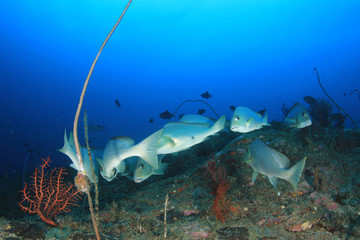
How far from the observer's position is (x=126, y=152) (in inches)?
99.6

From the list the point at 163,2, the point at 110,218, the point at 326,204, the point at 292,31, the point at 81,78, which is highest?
the point at 81,78

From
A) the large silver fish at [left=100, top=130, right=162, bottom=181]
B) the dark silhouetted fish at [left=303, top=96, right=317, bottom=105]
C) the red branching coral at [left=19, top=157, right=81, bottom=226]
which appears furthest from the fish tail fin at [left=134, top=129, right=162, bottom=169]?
the dark silhouetted fish at [left=303, top=96, right=317, bottom=105]

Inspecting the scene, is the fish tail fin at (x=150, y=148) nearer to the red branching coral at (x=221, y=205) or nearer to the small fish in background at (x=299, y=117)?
the red branching coral at (x=221, y=205)

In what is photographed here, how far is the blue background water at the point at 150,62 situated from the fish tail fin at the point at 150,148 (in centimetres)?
5355

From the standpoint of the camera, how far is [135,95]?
146375mm

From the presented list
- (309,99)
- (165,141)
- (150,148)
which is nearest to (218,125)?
(165,141)

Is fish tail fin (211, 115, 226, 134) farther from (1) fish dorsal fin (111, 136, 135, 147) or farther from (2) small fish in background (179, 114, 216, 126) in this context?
(1) fish dorsal fin (111, 136, 135, 147)

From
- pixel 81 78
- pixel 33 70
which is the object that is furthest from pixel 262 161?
pixel 81 78

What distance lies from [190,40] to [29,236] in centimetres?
12471

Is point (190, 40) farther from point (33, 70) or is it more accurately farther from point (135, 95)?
point (33, 70)

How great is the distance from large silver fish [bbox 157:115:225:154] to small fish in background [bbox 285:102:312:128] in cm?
223

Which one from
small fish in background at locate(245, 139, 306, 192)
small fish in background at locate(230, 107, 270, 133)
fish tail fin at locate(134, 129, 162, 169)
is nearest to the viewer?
fish tail fin at locate(134, 129, 162, 169)

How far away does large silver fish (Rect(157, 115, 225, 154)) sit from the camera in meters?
2.80

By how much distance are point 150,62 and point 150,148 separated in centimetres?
14091
